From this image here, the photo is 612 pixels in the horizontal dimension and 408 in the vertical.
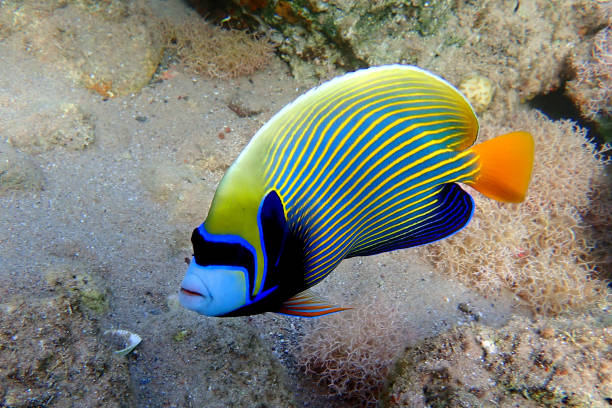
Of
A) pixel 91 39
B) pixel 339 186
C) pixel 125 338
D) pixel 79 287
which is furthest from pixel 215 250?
pixel 91 39

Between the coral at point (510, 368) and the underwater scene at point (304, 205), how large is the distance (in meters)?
0.01

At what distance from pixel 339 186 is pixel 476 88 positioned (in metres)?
4.47

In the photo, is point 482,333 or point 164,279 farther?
point 164,279

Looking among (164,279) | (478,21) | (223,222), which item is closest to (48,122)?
(164,279)

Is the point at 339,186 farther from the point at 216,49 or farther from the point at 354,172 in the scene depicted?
the point at 216,49

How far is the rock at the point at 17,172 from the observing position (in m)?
3.07

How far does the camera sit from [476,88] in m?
4.81

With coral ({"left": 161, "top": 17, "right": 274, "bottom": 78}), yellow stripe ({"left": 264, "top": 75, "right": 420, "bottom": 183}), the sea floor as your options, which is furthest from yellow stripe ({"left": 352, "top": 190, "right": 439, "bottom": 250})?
coral ({"left": 161, "top": 17, "right": 274, "bottom": 78})

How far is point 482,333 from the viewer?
211 centimetres

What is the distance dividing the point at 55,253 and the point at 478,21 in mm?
5376

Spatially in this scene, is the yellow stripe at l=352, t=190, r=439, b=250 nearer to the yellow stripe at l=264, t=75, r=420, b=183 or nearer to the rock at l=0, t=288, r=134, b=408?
the yellow stripe at l=264, t=75, r=420, b=183

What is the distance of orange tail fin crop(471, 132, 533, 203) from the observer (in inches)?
51.9

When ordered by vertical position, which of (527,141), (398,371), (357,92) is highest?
(527,141)

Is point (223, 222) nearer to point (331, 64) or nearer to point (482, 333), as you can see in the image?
point (482, 333)
